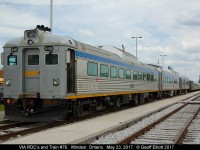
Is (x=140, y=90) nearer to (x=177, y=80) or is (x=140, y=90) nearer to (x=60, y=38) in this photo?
(x=60, y=38)

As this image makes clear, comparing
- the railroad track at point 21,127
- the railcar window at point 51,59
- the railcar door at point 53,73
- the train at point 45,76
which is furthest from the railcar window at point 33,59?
the railroad track at point 21,127

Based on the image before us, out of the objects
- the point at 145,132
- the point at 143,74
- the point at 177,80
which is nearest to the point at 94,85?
the point at 145,132

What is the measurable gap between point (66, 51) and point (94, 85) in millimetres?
3378

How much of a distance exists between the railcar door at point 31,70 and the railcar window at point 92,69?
2.64 metres

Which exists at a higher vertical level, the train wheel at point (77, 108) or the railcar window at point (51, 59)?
the railcar window at point (51, 59)

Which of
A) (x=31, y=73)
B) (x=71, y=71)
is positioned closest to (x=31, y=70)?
(x=31, y=73)

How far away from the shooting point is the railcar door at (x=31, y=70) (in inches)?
608

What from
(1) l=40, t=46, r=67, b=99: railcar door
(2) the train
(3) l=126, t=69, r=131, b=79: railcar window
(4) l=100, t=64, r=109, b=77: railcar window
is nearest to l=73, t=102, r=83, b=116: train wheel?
(2) the train

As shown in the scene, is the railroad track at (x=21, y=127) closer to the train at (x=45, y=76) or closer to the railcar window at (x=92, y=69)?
the train at (x=45, y=76)

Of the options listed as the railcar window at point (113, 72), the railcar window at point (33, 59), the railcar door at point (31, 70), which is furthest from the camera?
the railcar window at point (113, 72)

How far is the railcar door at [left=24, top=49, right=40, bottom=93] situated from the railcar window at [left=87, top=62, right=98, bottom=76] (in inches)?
104

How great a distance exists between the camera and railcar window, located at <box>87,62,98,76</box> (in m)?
17.4

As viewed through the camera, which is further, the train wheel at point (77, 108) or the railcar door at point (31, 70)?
the train wheel at point (77, 108)

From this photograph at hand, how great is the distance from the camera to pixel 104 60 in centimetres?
1967
